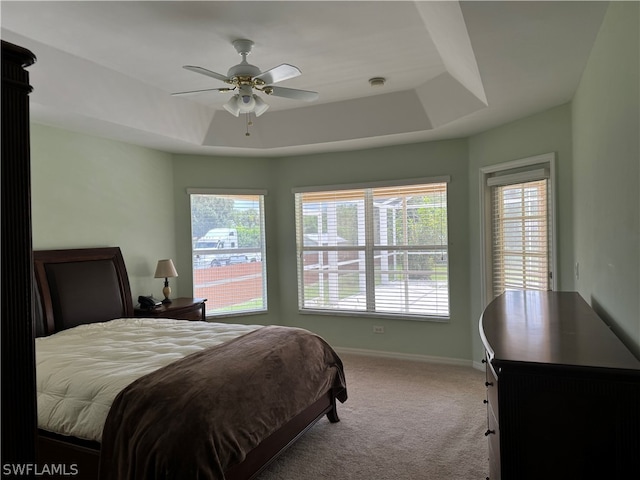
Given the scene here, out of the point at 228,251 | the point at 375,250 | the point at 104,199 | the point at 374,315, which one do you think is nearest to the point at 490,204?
the point at 375,250

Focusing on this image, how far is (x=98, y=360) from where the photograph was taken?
106 inches

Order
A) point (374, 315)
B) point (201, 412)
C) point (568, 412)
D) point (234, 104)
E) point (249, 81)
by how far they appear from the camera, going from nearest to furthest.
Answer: point (568, 412) → point (201, 412) → point (249, 81) → point (234, 104) → point (374, 315)

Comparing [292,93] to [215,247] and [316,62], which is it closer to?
[316,62]

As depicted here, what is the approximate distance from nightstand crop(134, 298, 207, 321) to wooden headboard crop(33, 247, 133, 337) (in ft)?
0.55

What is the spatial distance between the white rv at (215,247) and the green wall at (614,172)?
4021 mm

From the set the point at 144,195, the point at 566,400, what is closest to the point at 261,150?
the point at 144,195

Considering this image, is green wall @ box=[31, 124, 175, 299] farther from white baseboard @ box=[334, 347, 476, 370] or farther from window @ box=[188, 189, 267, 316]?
white baseboard @ box=[334, 347, 476, 370]

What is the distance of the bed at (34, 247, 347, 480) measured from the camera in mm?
2025

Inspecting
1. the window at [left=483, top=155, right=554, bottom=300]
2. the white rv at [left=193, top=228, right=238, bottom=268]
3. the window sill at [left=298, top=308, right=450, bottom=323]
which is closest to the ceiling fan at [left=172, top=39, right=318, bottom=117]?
the window at [left=483, top=155, right=554, bottom=300]

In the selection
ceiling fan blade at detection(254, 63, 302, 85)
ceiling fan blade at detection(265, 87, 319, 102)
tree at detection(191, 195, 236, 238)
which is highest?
ceiling fan blade at detection(254, 63, 302, 85)

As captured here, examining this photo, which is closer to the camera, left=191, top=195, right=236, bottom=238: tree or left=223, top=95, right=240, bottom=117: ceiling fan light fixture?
left=223, top=95, right=240, bottom=117: ceiling fan light fixture

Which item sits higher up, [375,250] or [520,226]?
[520,226]

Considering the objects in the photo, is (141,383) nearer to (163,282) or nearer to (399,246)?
(163,282)

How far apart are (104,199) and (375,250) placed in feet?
10.3
